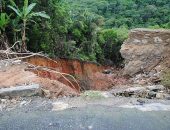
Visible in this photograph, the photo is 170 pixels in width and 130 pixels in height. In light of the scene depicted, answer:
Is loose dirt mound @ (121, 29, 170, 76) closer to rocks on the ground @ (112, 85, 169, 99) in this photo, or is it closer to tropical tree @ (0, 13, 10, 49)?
rocks on the ground @ (112, 85, 169, 99)

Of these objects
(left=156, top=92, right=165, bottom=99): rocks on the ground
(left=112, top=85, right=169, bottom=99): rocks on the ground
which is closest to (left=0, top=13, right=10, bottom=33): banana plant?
(left=112, top=85, right=169, bottom=99): rocks on the ground

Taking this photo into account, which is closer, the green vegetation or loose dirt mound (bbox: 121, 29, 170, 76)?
loose dirt mound (bbox: 121, 29, 170, 76)

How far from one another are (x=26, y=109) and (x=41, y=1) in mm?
11546

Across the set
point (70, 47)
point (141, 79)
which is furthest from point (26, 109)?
point (70, 47)

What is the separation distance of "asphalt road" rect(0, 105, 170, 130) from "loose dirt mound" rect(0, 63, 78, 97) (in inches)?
63.0

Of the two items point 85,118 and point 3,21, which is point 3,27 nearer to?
point 3,21

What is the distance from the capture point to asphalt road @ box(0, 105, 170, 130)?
509cm

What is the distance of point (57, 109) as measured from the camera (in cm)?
609

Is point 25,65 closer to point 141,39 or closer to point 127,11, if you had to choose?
point 141,39

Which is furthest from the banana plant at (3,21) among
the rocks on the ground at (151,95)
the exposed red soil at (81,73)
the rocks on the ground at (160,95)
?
the rocks on the ground at (160,95)

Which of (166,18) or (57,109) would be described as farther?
(166,18)

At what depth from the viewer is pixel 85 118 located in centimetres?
544

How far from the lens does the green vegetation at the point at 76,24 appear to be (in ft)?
49.6

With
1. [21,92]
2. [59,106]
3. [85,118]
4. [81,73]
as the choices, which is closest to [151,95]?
[59,106]
